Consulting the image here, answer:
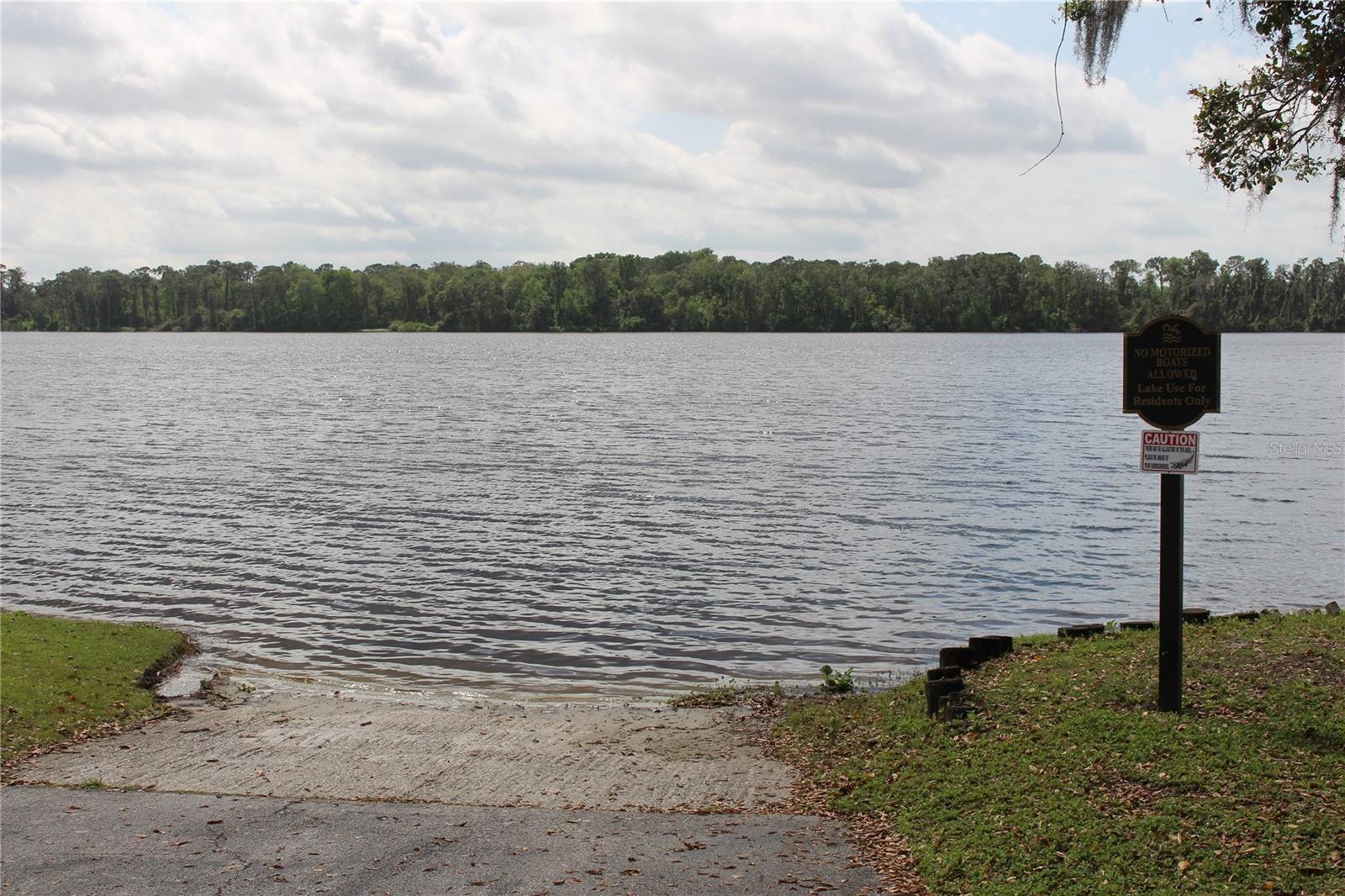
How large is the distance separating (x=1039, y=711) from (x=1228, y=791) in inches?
84.3

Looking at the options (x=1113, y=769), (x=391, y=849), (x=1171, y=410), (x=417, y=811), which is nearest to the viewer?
(x=391, y=849)

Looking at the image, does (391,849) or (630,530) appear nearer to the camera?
(391,849)

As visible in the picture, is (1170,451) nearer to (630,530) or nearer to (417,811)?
(417,811)

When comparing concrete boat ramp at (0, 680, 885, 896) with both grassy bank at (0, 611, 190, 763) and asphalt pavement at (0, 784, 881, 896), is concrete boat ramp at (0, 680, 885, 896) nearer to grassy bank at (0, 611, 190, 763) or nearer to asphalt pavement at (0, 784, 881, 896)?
asphalt pavement at (0, 784, 881, 896)

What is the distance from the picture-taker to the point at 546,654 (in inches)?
602

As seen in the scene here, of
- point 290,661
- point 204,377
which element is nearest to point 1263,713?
point 290,661

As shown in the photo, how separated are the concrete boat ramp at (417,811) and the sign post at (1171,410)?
3245 millimetres

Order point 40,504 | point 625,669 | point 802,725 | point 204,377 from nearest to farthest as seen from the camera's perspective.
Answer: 1. point 802,725
2. point 625,669
3. point 40,504
4. point 204,377

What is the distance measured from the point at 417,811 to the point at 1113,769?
201 inches

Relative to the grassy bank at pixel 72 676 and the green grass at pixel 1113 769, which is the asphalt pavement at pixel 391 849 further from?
the grassy bank at pixel 72 676

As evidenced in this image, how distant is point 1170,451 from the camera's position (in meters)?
9.20

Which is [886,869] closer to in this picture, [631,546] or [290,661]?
[290,661]

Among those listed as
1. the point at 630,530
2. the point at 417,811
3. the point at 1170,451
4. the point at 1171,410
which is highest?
the point at 1171,410

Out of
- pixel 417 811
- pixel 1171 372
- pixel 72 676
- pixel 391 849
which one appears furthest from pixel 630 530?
pixel 391 849
